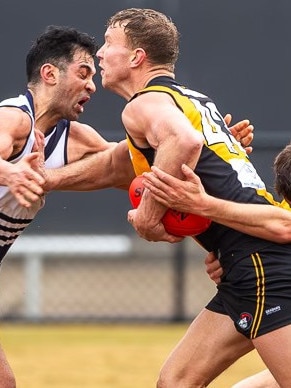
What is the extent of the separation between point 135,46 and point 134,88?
0.69ft

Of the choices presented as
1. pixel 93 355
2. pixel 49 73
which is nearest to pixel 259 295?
pixel 49 73

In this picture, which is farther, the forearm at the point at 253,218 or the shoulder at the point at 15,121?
the shoulder at the point at 15,121

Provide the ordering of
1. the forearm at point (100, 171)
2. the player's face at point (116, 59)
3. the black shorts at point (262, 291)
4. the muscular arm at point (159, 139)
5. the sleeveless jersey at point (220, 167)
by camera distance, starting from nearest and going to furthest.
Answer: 1. the muscular arm at point (159, 139)
2. the black shorts at point (262, 291)
3. the sleeveless jersey at point (220, 167)
4. the player's face at point (116, 59)
5. the forearm at point (100, 171)

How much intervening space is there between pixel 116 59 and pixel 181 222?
896 millimetres

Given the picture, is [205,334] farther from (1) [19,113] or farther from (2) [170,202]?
(1) [19,113]

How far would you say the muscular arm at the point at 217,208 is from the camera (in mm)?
5449

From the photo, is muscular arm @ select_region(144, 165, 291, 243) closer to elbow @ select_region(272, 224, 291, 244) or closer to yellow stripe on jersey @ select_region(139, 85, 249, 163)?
elbow @ select_region(272, 224, 291, 244)

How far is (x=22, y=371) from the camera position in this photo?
9211 mm

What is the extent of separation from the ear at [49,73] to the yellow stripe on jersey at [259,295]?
1.66 m

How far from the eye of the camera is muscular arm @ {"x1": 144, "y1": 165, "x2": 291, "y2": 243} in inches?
215

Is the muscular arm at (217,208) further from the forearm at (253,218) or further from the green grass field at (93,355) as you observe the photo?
the green grass field at (93,355)

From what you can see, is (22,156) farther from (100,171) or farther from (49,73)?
(100,171)

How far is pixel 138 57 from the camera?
588cm

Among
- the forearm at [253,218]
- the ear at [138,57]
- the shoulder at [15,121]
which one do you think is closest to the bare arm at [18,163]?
the shoulder at [15,121]
